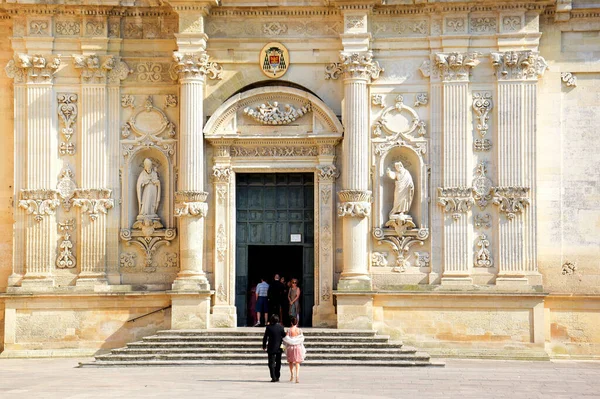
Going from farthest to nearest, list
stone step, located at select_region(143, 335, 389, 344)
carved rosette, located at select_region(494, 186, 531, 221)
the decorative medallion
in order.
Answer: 1. the decorative medallion
2. carved rosette, located at select_region(494, 186, 531, 221)
3. stone step, located at select_region(143, 335, 389, 344)

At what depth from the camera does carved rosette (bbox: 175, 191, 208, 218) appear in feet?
106

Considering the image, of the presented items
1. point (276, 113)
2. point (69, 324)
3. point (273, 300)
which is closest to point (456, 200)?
point (276, 113)

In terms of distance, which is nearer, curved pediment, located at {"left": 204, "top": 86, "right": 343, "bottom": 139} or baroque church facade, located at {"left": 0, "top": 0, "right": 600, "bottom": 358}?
baroque church facade, located at {"left": 0, "top": 0, "right": 600, "bottom": 358}

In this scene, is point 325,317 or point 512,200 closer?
point 512,200

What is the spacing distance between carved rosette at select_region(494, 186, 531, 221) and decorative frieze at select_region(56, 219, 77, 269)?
10.9m

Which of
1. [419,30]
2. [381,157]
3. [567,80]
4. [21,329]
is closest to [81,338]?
[21,329]

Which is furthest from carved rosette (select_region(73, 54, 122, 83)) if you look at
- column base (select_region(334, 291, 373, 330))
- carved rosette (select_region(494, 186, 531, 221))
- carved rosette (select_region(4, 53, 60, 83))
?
carved rosette (select_region(494, 186, 531, 221))

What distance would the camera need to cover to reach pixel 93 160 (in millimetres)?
33156

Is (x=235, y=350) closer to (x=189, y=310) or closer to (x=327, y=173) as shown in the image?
(x=189, y=310)

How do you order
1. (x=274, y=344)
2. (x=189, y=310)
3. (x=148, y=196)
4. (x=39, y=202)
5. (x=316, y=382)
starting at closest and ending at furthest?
(x=274, y=344) < (x=316, y=382) < (x=189, y=310) < (x=39, y=202) < (x=148, y=196)

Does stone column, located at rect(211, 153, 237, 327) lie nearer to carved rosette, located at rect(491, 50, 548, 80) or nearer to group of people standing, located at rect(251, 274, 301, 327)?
group of people standing, located at rect(251, 274, 301, 327)

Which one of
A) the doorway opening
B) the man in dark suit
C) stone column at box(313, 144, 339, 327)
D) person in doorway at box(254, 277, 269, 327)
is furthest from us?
the doorway opening

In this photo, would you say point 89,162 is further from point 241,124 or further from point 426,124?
point 426,124

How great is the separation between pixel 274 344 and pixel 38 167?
9.77 m
